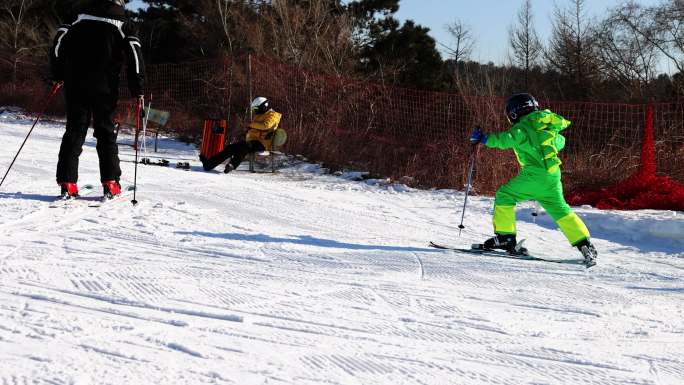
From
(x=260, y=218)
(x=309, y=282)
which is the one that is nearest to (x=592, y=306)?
(x=309, y=282)

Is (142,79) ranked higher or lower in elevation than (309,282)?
higher

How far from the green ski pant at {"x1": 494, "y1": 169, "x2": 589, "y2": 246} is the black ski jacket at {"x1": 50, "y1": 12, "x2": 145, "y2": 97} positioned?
3414mm

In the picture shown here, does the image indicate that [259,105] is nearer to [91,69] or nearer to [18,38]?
[91,69]

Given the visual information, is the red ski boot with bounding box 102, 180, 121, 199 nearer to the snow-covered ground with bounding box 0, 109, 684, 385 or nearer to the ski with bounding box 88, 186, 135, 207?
the ski with bounding box 88, 186, 135, 207

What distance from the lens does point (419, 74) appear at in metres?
31.6

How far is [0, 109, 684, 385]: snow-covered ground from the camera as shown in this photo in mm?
2576

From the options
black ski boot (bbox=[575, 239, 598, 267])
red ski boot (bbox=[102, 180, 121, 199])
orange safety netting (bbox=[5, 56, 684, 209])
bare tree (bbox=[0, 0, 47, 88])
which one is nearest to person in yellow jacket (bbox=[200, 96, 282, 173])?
orange safety netting (bbox=[5, 56, 684, 209])

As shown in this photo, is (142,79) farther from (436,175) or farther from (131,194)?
(436,175)

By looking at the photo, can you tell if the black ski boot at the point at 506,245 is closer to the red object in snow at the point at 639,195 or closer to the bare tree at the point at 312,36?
the red object in snow at the point at 639,195

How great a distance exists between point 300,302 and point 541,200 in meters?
2.72

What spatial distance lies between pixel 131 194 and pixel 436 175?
530cm

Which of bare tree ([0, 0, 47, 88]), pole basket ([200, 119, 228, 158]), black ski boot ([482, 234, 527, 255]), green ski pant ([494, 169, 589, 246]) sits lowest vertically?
black ski boot ([482, 234, 527, 255])

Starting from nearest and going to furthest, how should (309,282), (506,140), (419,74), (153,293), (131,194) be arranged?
(153,293) → (309,282) → (506,140) → (131,194) → (419,74)

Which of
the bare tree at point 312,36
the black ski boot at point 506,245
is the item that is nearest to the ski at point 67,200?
the black ski boot at point 506,245
